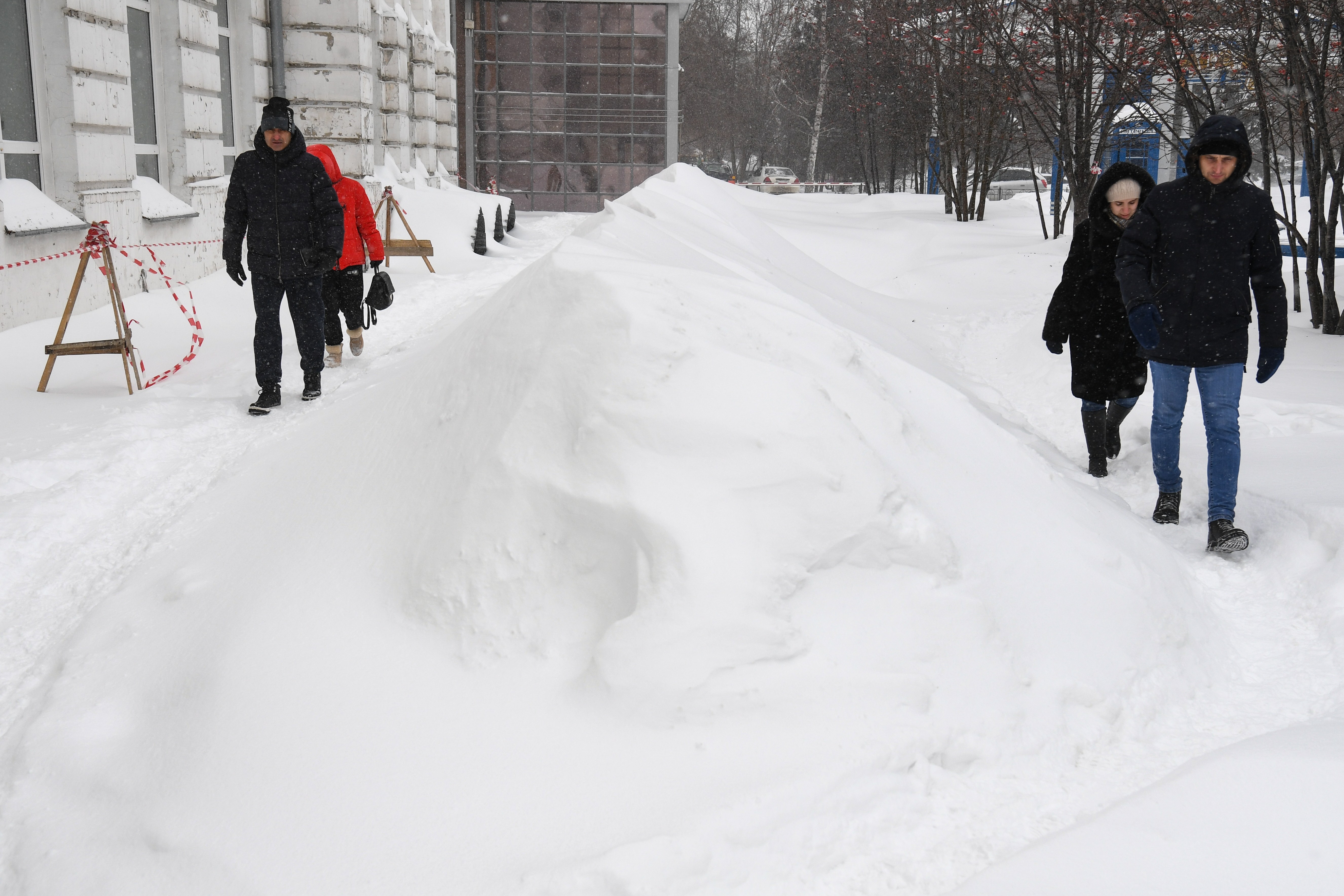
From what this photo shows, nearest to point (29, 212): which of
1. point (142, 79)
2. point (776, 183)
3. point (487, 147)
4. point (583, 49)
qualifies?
point (142, 79)

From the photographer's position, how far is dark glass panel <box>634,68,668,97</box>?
2620 cm

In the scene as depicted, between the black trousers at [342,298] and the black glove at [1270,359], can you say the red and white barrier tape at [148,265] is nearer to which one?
the black trousers at [342,298]

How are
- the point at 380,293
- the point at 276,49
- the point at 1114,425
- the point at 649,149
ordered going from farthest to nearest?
the point at 649,149 → the point at 276,49 → the point at 380,293 → the point at 1114,425

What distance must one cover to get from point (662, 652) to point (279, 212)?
4566mm

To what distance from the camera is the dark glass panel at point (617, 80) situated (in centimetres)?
2612

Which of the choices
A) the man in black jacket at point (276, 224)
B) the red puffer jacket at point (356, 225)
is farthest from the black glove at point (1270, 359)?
the red puffer jacket at point (356, 225)

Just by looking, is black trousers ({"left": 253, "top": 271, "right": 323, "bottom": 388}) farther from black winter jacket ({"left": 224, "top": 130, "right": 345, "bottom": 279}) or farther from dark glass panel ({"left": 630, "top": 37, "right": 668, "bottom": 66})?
dark glass panel ({"left": 630, "top": 37, "right": 668, "bottom": 66})

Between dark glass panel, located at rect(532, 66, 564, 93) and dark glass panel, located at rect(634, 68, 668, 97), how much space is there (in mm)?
1662

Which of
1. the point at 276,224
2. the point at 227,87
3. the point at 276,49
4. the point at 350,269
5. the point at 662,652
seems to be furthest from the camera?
the point at 276,49

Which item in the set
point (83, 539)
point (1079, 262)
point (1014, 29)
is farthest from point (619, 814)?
point (1014, 29)

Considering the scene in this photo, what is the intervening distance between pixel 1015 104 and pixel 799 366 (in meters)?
12.1

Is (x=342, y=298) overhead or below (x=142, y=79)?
below

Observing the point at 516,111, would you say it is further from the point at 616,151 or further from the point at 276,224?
the point at 276,224

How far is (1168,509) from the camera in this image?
4590mm
